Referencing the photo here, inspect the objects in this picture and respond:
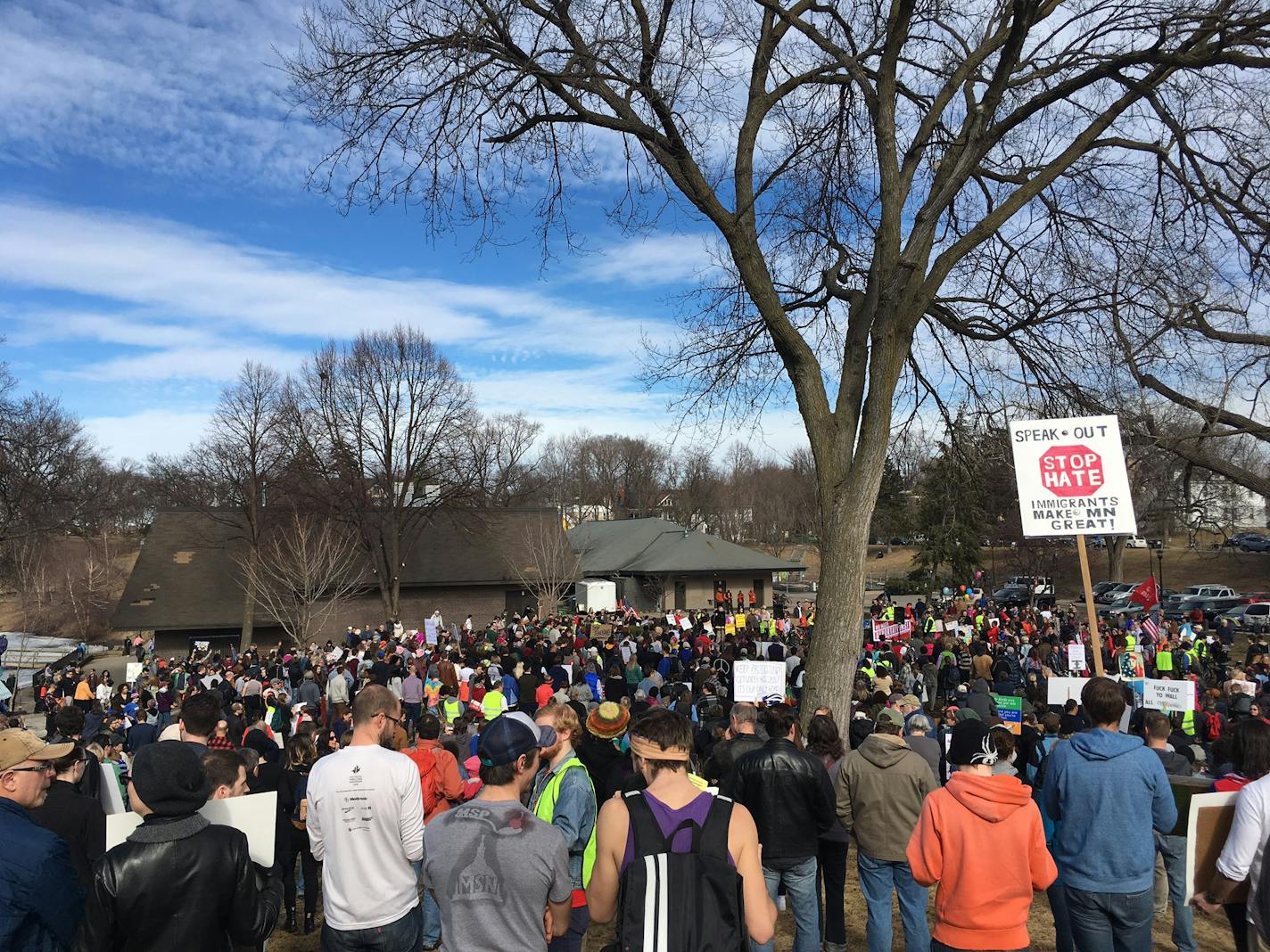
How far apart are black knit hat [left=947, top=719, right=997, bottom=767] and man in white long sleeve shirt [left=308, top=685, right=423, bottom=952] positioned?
2.55m

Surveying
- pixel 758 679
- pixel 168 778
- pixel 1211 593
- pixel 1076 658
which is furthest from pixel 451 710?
pixel 1211 593

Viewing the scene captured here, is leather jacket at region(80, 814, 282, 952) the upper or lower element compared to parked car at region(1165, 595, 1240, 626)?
upper

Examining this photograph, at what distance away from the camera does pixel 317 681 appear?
18.2 meters

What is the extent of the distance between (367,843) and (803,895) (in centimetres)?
267

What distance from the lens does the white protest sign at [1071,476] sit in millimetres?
7809

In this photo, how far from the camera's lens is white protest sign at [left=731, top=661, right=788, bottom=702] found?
11.4 metres

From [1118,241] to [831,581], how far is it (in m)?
4.91

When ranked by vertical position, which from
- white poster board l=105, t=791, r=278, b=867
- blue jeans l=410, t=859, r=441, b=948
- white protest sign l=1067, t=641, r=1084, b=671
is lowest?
blue jeans l=410, t=859, r=441, b=948

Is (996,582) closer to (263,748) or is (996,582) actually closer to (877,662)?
(877,662)

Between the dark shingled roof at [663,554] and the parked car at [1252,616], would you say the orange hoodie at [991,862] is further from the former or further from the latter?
the dark shingled roof at [663,554]

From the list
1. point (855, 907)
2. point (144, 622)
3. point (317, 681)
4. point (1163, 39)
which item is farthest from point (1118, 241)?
point (144, 622)

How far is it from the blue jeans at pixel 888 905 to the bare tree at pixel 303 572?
923 inches

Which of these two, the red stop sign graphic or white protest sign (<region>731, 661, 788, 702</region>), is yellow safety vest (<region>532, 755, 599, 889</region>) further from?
white protest sign (<region>731, 661, 788, 702</region>)

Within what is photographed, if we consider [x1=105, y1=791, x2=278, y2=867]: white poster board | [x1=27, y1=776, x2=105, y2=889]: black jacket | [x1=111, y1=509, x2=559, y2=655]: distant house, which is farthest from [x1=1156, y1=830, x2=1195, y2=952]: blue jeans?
[x1=111, y1=509, x2=559, y2=655]: distant house
